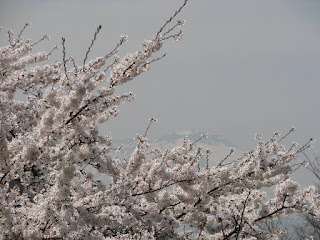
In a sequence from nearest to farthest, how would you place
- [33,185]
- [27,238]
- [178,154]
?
[27,238], [33,185], [178,154]

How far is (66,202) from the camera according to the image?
505 centimetres

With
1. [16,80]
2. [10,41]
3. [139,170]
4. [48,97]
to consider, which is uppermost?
[10,41]

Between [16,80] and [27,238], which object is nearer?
[27,238]

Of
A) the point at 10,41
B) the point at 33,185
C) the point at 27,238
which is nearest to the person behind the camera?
the point at 27,238

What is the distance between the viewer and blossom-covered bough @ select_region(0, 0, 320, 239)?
17.0 feet

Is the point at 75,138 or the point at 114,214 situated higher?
the point at 75,138

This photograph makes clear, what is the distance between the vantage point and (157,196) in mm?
7277

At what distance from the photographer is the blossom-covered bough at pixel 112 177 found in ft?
17.0

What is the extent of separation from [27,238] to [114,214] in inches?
50.9

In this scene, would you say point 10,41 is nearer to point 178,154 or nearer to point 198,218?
point 178,154

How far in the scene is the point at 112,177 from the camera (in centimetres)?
779

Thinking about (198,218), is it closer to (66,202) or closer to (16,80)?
(66,202)

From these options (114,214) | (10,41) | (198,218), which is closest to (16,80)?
(10,41)

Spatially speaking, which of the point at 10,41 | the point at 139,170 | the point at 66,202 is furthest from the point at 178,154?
the point at 10,41
